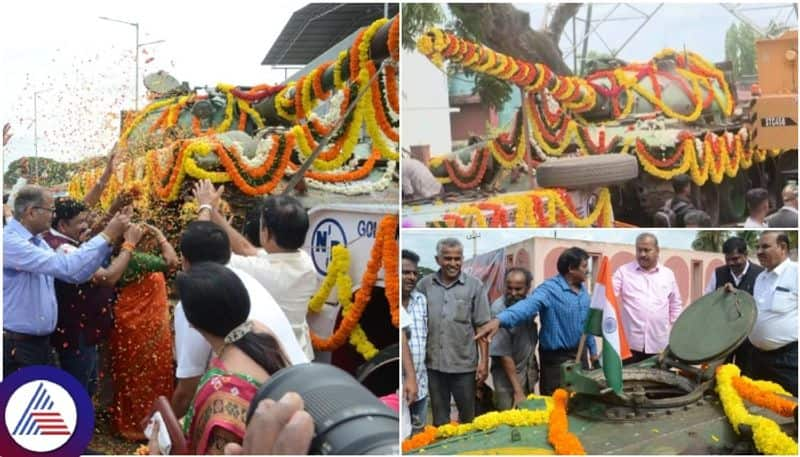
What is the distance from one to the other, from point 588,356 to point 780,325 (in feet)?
2.56

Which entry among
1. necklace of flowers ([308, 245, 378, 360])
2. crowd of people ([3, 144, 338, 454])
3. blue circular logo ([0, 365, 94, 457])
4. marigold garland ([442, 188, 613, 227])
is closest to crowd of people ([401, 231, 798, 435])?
marigold garland ([442, 188, 613, 227])

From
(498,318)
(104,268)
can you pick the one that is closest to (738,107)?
(498,318)

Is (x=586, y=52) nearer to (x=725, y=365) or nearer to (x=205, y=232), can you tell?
(x=725, y=365)

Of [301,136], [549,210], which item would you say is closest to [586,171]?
[549,210]

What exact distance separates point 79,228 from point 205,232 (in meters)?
0.51

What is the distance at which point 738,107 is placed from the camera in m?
4.20

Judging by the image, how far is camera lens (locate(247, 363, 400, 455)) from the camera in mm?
1890

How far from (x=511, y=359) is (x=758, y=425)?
0.96 meters

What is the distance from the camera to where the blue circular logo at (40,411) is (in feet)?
12.7

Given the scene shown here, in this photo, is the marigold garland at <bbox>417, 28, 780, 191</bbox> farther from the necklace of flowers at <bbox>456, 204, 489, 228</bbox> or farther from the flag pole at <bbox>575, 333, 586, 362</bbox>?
the flag pole at <bbox>575, 333, 586, 362</bbox>

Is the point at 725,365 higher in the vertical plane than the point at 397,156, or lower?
lower

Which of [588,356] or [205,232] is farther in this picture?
[588,356]

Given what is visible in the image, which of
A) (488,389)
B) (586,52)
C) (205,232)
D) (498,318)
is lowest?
(488,389)

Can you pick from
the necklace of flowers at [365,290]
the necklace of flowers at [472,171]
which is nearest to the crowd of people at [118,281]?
the necklace of flowers at [365,290]
